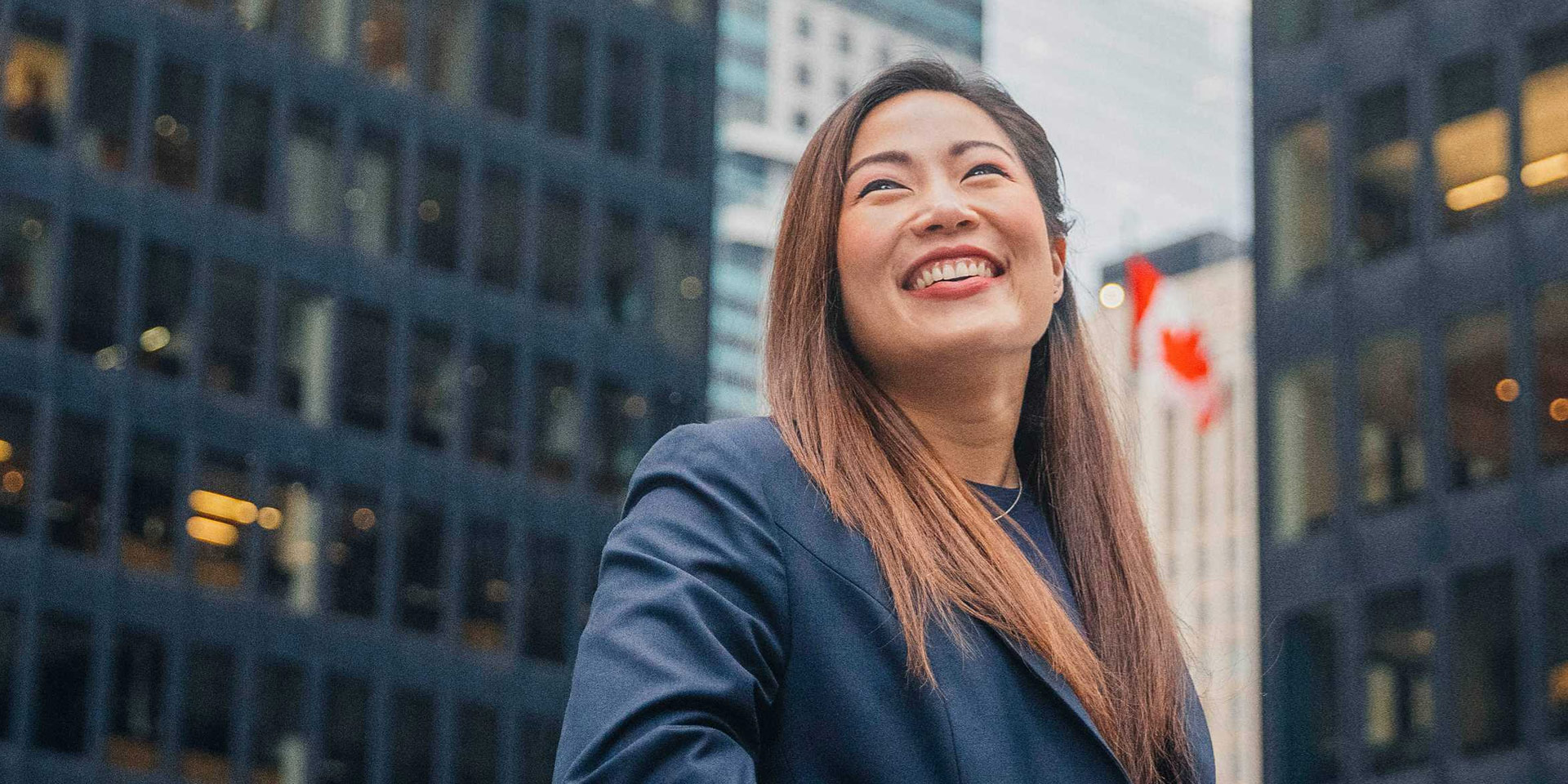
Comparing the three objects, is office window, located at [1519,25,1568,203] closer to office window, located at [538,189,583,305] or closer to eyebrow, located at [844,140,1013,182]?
office window, located at [538,189,583,305]

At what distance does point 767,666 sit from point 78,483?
32.8m

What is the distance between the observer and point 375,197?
38.0m

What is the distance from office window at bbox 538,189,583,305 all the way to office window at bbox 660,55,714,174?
2.82 metres

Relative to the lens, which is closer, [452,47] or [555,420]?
[452,47]

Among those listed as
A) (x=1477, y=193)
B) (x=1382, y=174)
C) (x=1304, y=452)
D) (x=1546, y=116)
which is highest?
(x=1546, y=116)

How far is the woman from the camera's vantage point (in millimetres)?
2086

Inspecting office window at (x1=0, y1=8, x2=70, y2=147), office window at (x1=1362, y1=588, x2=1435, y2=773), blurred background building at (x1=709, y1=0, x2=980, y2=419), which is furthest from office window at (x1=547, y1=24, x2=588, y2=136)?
blurred background building at (x1=709, y1=0, x2=980, y2=419)

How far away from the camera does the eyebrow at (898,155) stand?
2.66 m

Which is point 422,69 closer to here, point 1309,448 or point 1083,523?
point 1309,448

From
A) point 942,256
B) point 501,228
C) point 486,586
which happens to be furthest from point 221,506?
point 942,256

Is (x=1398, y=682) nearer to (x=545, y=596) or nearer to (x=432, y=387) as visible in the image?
(x=545, y=596)

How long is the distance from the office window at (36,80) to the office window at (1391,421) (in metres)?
20.6

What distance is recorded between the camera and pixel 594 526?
39.9m

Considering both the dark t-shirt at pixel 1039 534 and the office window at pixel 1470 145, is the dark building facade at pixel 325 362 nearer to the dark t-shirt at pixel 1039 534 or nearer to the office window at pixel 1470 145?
the office window at pixel 1470 145
